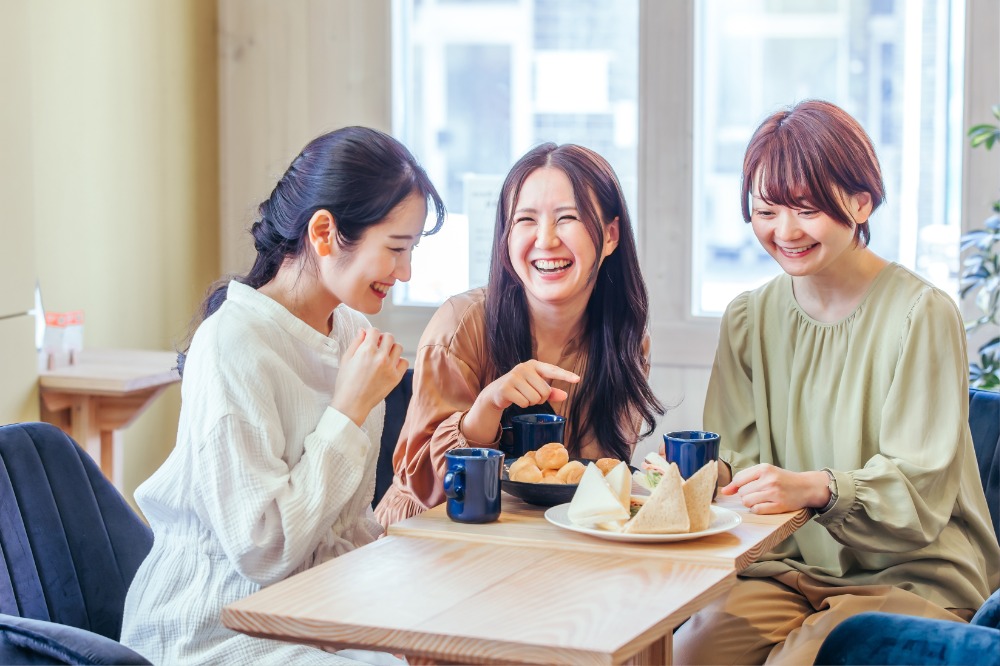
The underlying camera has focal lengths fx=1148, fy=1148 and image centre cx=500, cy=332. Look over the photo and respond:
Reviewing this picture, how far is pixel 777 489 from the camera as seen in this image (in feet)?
5.16

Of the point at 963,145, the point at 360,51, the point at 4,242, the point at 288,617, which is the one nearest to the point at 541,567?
the point at 288,617

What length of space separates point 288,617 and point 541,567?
1.03 feet

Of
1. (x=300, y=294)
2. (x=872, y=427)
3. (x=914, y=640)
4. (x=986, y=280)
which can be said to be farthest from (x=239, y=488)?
(x=986, y=280)

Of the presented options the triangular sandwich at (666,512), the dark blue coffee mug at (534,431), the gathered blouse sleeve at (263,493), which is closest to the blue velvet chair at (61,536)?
the gathered blouse sleeve at (263,493)

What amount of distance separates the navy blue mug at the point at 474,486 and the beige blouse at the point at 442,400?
23 cm

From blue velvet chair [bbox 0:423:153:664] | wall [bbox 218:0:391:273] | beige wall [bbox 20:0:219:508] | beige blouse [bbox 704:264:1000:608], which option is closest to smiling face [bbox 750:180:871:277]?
beige blouse [bbox 704:264:1000:608]

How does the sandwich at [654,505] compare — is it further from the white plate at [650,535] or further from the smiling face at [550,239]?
the smiling face at [550,239]

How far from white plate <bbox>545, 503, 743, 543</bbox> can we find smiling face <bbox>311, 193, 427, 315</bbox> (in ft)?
1.42

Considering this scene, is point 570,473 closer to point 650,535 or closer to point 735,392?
point 650,535

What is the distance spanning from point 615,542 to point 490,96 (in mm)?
2509

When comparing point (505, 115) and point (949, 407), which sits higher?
point (505, 115)

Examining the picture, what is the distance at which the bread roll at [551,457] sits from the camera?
1.62 metres

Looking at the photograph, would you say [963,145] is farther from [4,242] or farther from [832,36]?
[4,242]

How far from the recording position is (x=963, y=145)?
3.28 meters
